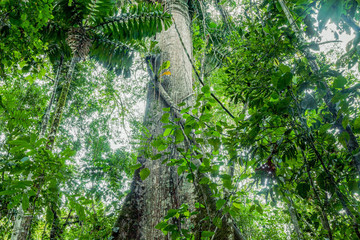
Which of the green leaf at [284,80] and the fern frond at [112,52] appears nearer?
the green leaf at [284,80]

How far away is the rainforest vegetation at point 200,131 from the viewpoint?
1.07 metres

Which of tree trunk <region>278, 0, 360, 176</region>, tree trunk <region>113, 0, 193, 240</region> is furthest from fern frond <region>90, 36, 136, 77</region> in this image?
tree trunk <region>278, 0, 360, 176</region>

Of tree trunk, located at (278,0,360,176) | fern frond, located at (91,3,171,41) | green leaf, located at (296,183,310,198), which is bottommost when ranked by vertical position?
green leaf, located at (296,183,310,198)

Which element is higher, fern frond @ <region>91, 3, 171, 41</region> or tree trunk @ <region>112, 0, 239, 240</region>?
fern frond @ <region>91, 3, 171, 41</region>

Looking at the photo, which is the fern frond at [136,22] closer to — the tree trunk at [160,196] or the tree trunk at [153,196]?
the tree trunk at [160,196]

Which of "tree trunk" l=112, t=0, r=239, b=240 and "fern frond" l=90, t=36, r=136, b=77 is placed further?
"fern frond" l=90, t=36, r=136, b=77

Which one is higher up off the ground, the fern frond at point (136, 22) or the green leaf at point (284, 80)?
the fern frond at point (136, 22)

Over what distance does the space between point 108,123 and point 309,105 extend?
14.9 ft

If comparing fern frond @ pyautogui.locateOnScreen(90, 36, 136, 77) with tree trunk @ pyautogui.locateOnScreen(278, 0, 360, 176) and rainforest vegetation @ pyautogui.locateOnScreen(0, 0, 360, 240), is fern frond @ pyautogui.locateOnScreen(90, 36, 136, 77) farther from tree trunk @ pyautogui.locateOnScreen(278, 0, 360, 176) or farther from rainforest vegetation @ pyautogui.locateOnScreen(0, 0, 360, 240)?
tree trunk @ pyautogui.locateOnScreen(278, 0, 360, 176)

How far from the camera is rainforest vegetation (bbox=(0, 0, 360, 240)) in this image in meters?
1.07

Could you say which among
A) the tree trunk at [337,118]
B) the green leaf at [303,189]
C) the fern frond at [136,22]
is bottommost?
the green leaf at [303,189]

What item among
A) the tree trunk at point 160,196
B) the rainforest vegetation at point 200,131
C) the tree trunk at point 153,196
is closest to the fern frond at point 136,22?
the rainforest vegetation at point 200,131

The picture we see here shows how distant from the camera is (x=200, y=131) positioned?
131cm

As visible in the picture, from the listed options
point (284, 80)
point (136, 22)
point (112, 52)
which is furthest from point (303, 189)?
point (112, 52)
